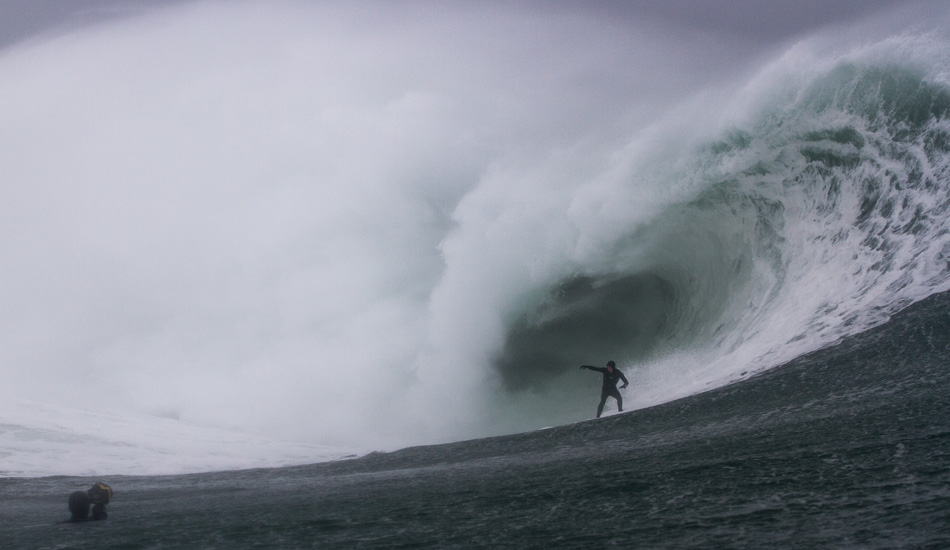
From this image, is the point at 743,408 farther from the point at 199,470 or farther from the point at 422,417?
the point at 422,417

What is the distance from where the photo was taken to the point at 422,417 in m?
16.1

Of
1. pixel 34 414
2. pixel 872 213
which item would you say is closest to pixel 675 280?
pixel 872 213

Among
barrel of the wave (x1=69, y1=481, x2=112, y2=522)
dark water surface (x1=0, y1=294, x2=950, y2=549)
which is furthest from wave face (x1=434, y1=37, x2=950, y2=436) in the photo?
barrel of the wave (x1=69, y1=481, x2=112, y2=522)

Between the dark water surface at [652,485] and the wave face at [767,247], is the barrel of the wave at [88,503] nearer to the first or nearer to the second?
the dark water surface at [652,485]

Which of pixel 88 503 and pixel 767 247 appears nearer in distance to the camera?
pixel 88 503

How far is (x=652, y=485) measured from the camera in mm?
5832

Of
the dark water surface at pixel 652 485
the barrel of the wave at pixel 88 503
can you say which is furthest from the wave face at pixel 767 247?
the barrel of the wave at pixel 88 503

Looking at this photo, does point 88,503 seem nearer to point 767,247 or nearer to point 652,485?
point 652,485

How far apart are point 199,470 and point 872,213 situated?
11020 mm

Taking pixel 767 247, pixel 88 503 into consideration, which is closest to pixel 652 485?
pixel 88 503

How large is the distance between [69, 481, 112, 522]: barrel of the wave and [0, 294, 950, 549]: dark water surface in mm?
123

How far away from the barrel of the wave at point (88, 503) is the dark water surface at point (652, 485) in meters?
0.12

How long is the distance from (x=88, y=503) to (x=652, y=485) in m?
4.54

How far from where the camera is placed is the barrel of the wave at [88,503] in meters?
6.55
